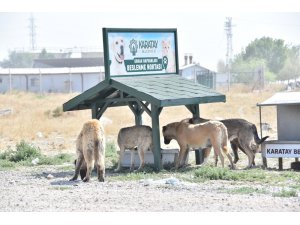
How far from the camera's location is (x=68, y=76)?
257 feet

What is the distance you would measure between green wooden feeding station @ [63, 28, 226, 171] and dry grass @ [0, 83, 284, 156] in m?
7.58

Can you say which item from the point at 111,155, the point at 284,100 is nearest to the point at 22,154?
the point at 111,155

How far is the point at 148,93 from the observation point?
75.5 feet

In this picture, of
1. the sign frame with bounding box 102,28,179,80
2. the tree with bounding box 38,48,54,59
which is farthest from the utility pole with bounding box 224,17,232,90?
the sign frame with bounding box 102,28,179,80

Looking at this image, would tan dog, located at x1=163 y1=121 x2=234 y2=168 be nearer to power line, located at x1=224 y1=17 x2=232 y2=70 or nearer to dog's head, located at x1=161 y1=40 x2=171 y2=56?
dog's head, located at x1=161 y1=40 x2=171 y2=56

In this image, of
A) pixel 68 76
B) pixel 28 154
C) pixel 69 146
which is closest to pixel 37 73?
pixel 68 76

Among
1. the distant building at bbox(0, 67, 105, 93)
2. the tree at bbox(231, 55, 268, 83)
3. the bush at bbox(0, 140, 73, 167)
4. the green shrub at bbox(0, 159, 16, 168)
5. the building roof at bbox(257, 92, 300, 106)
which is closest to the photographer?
the building roof at bbox(257, 92, 300, 106)

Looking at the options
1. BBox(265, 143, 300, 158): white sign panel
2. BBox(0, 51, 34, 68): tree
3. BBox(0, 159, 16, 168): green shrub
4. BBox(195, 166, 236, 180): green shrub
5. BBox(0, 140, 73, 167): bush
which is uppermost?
BBox(0, 51, 34, 68): tree

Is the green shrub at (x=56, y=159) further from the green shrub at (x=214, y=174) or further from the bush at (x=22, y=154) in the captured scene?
the green shrub at (x=214, y=174)

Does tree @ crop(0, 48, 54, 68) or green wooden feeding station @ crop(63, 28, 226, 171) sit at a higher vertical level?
tree @ crop(0, 48, 54, 68)

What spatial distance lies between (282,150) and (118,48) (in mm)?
4955

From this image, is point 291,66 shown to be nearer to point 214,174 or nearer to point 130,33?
point 130,33

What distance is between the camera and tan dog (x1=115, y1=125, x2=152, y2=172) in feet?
77.8

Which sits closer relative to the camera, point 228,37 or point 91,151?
point 91,151
